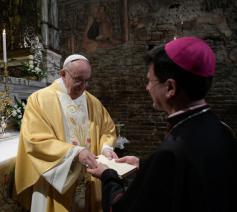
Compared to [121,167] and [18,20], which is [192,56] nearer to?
[121,167]

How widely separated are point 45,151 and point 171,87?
1285 mm

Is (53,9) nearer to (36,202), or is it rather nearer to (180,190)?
(36,202)

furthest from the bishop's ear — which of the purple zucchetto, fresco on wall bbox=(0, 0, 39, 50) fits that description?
fresco on wall bbox=(0, 0, 39, 50)

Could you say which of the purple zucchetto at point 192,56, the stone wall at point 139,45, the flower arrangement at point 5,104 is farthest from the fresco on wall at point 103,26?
the purple zucchetto at point 192,56

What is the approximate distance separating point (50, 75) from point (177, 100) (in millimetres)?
4491

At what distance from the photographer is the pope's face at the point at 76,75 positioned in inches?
98.7

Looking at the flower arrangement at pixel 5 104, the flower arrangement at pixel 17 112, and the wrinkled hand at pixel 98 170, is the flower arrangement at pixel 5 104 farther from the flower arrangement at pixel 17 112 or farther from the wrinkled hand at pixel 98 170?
the wrinkled hand at pixel 98 170

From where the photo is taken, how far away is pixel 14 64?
4.97m

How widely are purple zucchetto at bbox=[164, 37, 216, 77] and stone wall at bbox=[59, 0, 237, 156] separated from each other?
4769 millimetres

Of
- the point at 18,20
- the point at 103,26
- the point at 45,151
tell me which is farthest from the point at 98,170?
the point at 103,26

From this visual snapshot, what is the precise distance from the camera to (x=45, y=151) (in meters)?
2.19

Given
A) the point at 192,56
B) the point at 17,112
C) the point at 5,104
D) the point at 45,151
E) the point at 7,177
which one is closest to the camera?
the point at 192,56

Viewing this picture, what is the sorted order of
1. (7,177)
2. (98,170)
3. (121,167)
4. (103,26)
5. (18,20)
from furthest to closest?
(103,26)
(18,20)
(7,177)
(121,167)
(98,170)

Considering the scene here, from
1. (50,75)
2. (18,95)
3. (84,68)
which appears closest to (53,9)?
(50,75)
